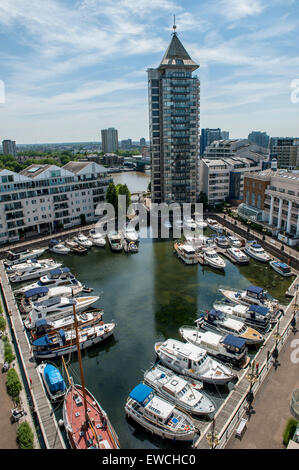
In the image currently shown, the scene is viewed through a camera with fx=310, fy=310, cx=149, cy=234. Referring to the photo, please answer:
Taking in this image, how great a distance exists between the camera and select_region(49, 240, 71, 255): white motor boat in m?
62.9

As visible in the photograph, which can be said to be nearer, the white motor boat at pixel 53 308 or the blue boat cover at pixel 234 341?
the blue boat cover at pixel 234 341

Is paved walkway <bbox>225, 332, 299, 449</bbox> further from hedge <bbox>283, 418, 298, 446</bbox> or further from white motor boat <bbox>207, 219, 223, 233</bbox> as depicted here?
white motor boat <bbox>207, 219, 223, 233</bbox>

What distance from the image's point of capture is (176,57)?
81.1 meters

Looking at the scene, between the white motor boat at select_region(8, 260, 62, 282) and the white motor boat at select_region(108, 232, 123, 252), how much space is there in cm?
1247

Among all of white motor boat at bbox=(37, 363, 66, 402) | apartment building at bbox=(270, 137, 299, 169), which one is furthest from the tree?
apartment building at bbox=(270, 137, 299, 169)

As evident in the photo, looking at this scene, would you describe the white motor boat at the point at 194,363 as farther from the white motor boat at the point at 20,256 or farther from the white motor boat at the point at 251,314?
the white motor boat at the point at 20,256

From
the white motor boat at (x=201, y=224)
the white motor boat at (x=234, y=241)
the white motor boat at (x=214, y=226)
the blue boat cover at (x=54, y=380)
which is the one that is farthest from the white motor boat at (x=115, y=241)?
the blue boat cover at (x=54, y=380)

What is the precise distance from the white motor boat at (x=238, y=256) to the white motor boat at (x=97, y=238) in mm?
26761

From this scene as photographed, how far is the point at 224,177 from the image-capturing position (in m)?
91.0

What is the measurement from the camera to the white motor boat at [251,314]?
36.2m

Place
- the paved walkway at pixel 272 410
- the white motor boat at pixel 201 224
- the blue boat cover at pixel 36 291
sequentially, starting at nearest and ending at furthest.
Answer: the paved walkway at pixel 272 410 < the blue boat cover at pixel 36 291 < the white motor boat at pixel 201 224

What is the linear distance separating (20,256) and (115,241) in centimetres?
1903

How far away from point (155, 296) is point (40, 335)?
16803 mm

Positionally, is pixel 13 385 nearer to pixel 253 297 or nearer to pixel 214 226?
pixel 253 297
